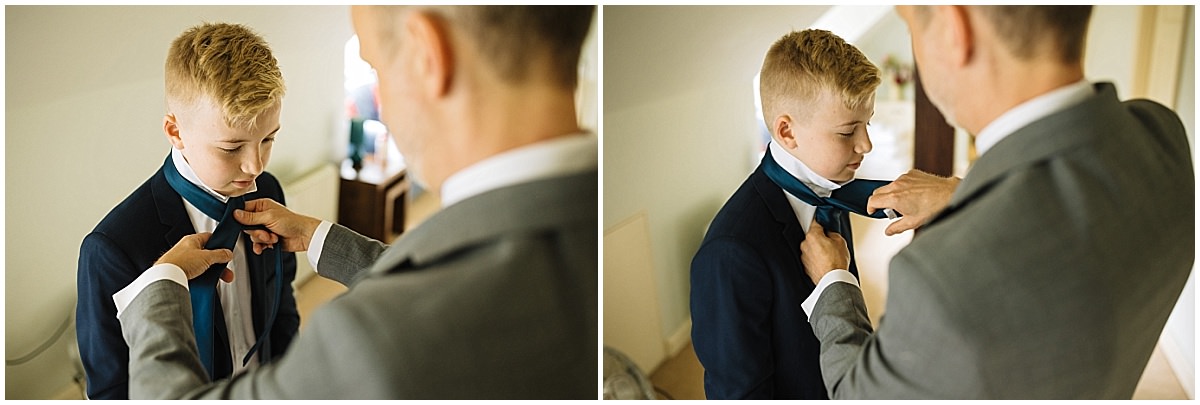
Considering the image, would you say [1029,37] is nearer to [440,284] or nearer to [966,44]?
[966,44]

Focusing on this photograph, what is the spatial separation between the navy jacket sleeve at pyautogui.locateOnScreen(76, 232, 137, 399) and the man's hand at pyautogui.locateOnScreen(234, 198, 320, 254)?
0.68 ft

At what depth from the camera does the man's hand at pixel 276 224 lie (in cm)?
193

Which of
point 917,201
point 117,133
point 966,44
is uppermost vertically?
point 966,44

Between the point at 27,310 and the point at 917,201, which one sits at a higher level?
the point at 917,201

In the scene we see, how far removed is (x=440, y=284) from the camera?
71.9 inches

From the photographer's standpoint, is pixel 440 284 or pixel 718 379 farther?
pixel 718 379

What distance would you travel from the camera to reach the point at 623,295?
205 cm

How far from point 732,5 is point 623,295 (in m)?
0.56

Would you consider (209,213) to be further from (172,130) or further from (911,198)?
(911,198)

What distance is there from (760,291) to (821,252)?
0.13 m

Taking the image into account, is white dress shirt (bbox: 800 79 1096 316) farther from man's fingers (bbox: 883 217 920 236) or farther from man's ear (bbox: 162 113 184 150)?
man's ear (bbox: 162 113 184 150)

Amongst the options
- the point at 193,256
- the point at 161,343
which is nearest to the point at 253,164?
the point at 193,256

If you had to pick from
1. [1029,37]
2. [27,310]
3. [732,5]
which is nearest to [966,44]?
[1029,37]

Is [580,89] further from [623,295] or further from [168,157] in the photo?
[168,157]
